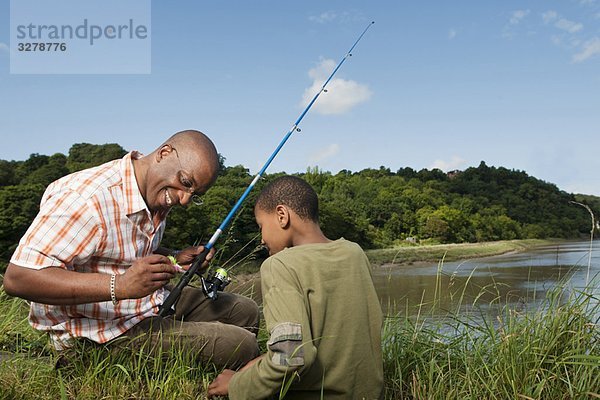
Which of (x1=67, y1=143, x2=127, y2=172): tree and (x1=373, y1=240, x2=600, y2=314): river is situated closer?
(x1=373, y1=240, x2=600, y2=314): river

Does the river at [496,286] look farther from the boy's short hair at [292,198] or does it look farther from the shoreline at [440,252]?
the shoreline at [440,252]

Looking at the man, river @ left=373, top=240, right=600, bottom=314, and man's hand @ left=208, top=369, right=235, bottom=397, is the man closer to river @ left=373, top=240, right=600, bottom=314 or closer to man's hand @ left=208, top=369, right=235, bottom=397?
man's hand @ left=208, top=369, right=235, bottom=397

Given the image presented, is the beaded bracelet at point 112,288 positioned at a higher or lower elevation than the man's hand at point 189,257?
lower

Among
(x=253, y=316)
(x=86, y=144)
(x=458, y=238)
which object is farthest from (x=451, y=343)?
(x=458, y=238)

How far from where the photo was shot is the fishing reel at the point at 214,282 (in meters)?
2.49

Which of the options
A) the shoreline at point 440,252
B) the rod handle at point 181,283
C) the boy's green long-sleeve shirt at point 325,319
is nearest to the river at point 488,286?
the boy's green long-sleeve shirt at point 325,319

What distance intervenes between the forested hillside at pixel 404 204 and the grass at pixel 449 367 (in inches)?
790

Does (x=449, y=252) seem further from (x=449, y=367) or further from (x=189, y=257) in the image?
(x=189, y=257)

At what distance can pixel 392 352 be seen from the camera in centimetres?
271

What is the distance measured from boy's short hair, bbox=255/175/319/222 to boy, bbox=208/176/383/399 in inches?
4.3

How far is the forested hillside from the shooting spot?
28312 mm

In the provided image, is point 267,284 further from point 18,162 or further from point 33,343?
point 18,162

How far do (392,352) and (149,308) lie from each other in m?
1.18

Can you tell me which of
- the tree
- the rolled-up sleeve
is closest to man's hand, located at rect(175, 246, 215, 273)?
the rolled-up sleeve
